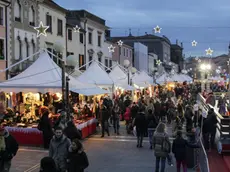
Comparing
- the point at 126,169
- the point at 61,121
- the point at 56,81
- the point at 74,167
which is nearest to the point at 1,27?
the point at 56,81

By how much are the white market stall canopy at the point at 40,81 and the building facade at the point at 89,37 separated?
1848cm

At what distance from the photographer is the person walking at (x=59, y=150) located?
775cm

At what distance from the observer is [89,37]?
128 feet

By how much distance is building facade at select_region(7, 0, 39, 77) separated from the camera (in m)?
24.8

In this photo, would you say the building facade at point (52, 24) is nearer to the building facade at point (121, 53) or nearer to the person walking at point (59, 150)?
the building facade at point (121, 53)

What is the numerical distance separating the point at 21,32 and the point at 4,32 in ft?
6.47

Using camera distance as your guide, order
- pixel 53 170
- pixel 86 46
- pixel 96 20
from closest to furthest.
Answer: pixel 53 170, pixel 86 46, pixel 96 20

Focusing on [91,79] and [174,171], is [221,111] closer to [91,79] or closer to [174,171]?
[91,79]

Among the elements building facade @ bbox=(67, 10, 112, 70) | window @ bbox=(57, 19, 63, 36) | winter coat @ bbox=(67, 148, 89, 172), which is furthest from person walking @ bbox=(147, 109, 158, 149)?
building facade @ bbox=(67, 10, 112, 70)

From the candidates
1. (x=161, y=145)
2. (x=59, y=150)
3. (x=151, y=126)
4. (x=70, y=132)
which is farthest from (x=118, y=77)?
(x=59, y=150)

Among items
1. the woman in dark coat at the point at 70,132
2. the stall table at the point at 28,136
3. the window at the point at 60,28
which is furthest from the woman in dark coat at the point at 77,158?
the window at the point at 60,28

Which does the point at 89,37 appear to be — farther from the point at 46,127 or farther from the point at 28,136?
the point at 46,127

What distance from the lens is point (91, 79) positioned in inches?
886

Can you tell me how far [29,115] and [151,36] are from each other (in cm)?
6322
